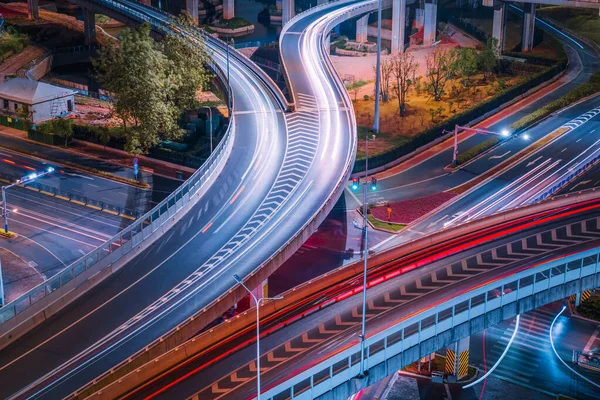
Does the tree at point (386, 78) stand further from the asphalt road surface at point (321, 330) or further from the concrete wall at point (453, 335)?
the concrete wall at point (453, 335)

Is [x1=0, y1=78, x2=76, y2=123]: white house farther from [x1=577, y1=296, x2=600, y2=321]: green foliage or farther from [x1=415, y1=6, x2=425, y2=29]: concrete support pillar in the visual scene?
[x1=577, y1=296, x2=600, y2=321]: green foliage

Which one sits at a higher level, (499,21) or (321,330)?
(499,21)

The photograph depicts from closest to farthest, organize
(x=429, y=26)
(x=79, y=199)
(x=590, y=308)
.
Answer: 1. (x=590, y=308)
2. (x=79, y=199)
3. (x=429, y=26)

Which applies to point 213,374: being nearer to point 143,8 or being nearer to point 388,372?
point 388,372

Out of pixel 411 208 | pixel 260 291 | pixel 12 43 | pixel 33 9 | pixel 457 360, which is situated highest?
pixel 33 9

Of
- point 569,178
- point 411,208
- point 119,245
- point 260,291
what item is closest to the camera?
point 260,291

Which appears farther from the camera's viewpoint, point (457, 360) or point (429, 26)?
point (429, 26)

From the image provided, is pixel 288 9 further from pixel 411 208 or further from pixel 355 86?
pixel 411 208

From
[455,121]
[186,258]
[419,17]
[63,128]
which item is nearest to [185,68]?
[63,128]

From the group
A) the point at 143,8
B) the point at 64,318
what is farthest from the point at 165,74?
the point at 64,318
